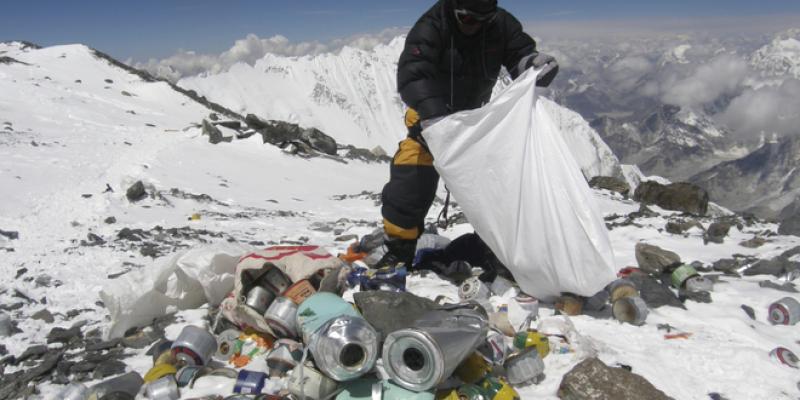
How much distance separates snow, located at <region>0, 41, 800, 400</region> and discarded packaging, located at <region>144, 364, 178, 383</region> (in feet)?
0.79

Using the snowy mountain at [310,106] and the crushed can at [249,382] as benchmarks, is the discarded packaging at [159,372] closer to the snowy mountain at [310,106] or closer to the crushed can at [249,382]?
the crushed can at [249,382]

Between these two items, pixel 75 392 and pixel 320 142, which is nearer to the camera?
pixel 75 392

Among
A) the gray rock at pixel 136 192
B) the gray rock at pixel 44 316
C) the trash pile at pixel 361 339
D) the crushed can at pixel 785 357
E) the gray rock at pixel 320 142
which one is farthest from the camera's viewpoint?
the gray rock at pixel 320 142

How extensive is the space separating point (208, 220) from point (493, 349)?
22.7 ft

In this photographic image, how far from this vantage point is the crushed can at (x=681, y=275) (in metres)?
4.21

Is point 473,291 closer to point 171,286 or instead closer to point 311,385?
point 311,385

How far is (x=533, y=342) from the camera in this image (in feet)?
9.90

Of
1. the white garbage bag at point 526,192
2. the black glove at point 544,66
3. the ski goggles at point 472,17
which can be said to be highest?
the ski goggles at point 472,17

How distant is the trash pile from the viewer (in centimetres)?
250

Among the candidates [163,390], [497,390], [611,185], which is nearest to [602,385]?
[497,390]

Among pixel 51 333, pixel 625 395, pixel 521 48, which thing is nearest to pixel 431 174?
pixel 521 48

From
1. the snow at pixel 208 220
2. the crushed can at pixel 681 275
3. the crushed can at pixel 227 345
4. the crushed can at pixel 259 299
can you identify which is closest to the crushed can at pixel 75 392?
the snow at pixel 208 220

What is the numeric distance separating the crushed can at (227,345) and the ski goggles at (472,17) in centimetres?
272

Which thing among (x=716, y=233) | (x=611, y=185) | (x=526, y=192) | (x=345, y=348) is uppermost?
(x=526, y=192)
